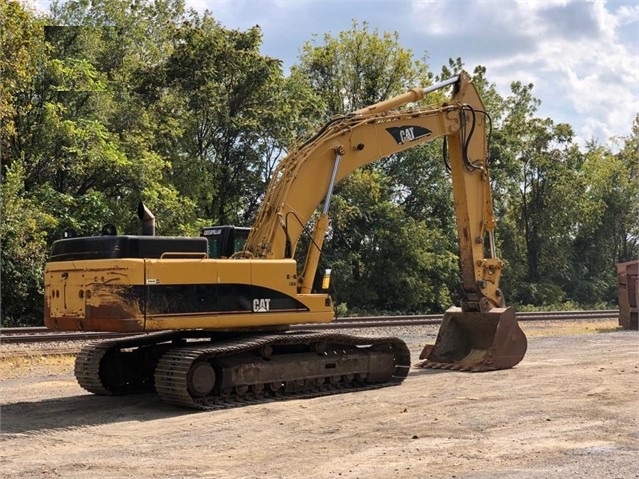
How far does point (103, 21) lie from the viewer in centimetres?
3503

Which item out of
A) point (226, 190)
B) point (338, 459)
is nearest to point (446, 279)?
point (226, 190)

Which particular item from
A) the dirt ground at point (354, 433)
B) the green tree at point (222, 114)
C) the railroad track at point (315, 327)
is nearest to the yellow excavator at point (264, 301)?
the dirt ground at point (354, 433)

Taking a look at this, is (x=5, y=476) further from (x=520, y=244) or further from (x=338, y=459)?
(x=520, y=244)

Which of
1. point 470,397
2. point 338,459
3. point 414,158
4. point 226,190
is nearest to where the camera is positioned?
point 338,459

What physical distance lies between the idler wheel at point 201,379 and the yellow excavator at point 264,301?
0.04 ft

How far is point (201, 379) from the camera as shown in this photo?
9391 mm

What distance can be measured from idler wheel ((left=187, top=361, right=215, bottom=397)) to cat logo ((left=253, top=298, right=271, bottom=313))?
1.02m

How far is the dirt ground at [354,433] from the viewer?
254 inches

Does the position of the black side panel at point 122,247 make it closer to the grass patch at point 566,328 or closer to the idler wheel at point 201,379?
the idler wheel at point 201,379

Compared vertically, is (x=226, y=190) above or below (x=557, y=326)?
above

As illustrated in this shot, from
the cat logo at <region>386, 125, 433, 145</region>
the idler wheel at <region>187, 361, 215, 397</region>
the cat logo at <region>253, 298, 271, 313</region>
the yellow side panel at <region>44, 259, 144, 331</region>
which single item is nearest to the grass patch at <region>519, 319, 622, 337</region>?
the cat logo at <region>386, 125, 433, 145</region>

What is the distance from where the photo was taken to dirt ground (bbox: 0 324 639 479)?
645 centimetres

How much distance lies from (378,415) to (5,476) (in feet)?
13.7

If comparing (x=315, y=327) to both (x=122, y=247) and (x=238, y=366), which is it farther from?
(x=122, y=247)
